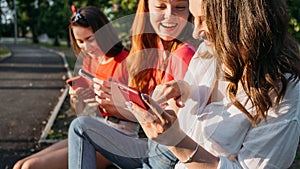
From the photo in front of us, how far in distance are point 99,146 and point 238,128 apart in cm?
91

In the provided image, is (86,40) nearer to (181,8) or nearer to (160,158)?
(181,8)

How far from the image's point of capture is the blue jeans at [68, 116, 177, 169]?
2078 mm

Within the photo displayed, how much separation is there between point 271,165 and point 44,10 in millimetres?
38582

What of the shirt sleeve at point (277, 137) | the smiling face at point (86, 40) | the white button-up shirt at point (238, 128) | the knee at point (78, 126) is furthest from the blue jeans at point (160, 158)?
the smiling face at point (86, 40)

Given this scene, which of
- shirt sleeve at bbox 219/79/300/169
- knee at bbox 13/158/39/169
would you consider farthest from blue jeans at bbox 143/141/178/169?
knee at bbox 13/158/39/169

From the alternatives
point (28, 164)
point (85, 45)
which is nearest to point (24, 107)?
point (85, 45)

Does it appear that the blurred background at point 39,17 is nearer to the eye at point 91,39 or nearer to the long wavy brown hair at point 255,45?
the eye at point 91,39

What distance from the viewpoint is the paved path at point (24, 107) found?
4207mm

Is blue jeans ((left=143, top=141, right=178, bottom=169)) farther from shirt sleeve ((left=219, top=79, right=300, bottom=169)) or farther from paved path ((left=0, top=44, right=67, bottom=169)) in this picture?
paved path ((left=0, top=44, right=67, bottom=169))

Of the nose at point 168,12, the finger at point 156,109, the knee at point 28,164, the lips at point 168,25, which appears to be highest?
the nose at point 168,12

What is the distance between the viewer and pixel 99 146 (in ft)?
6.95

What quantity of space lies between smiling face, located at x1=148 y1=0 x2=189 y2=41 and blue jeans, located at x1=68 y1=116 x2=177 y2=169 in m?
0.59

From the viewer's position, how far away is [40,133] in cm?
480

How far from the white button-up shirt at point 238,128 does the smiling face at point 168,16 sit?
1.31 ft
